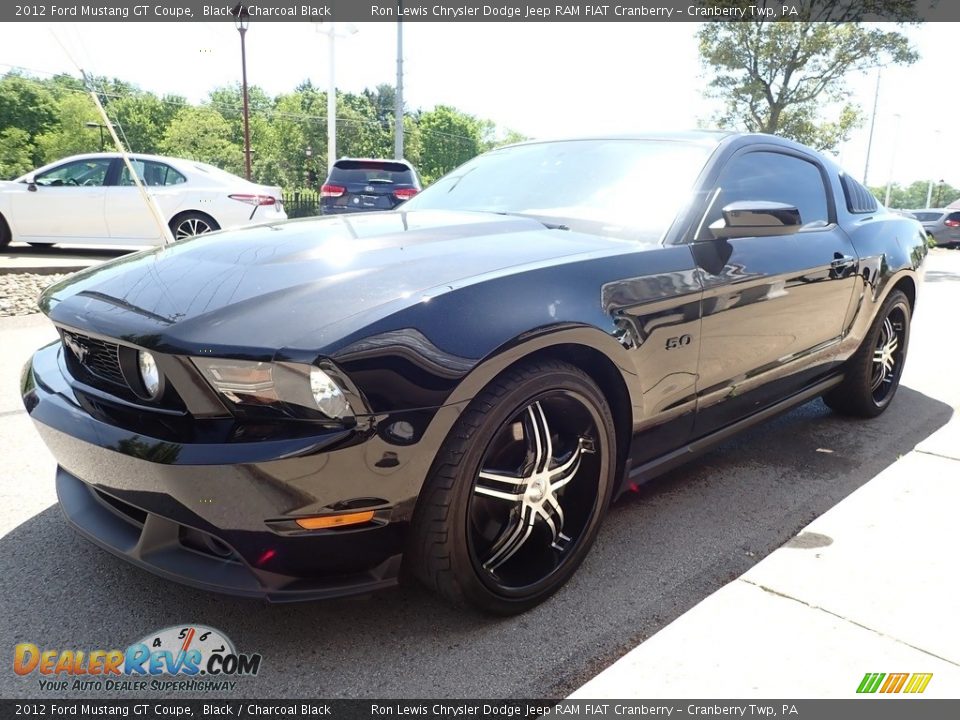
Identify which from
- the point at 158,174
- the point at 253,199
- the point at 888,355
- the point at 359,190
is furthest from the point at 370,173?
the point at 888,355

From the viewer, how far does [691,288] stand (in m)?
2.37

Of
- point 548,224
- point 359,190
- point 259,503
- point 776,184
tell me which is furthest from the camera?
point 359,190

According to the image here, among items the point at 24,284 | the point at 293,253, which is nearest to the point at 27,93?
the point at 24,284

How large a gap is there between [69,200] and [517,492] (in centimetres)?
915

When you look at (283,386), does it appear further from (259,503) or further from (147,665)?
(147,665)

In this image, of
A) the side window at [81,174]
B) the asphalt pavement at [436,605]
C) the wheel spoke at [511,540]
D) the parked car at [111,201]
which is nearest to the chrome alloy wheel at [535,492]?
the wheel spoke at [511,540]

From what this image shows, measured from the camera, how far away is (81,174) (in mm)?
8992

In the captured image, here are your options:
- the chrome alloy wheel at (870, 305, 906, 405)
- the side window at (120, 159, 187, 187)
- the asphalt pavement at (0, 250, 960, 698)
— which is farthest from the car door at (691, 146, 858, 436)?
the side window at (120, 159, 187, 187)

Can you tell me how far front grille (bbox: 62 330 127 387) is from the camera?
1851mm

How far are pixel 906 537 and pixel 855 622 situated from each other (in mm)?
692

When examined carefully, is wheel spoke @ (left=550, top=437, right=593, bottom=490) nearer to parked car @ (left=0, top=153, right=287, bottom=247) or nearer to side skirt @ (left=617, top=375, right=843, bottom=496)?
side skirt @ (left=617, top=375, right=843, bottom=496)

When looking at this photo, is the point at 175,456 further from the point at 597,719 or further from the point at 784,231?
the point at 784,231

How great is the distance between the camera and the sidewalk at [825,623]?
5.91 feet

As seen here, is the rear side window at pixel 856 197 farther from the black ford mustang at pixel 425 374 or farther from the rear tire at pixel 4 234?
the rear tire at pixel 4 234
